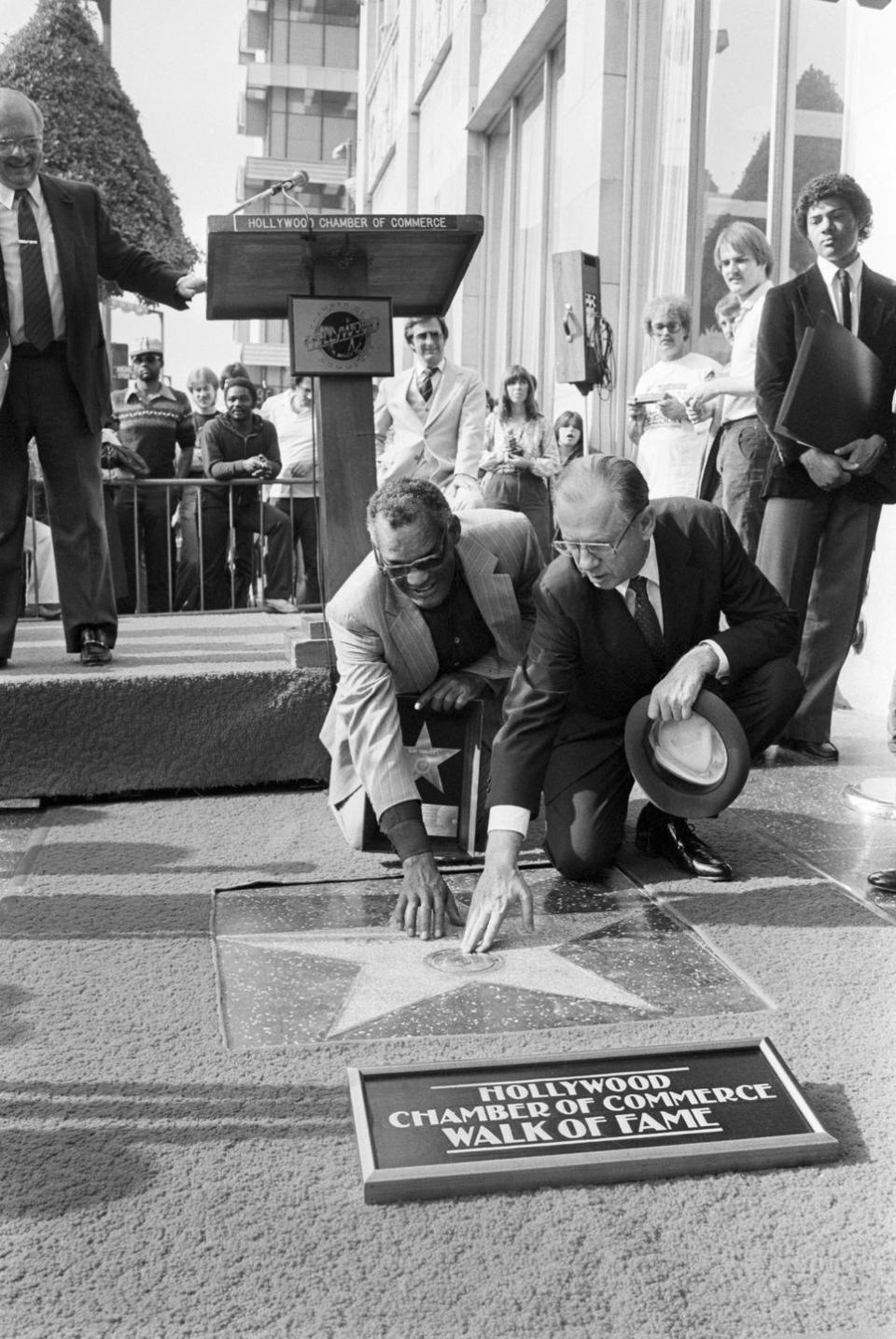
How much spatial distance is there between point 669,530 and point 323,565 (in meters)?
1.43

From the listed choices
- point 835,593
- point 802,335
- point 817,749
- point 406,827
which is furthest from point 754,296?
point 406,827

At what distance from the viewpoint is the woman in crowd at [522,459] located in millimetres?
7742

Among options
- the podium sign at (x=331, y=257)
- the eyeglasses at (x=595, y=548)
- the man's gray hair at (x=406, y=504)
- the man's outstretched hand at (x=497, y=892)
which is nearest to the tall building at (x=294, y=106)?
the podium sign at (x=331, y=257)

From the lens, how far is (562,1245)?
6.01ft

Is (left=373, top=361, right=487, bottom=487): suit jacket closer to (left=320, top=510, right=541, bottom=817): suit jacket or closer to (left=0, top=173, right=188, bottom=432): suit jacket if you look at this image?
(left=0, top=173, right=188, bottom=432): suit jacket

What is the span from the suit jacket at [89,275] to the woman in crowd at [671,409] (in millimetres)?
2210

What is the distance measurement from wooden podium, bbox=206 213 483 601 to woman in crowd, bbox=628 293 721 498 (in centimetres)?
161

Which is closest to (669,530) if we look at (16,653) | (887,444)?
(887,444)

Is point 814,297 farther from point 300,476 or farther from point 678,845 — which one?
point 300,476

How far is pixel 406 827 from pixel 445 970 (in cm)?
40

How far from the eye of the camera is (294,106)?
56.3ft

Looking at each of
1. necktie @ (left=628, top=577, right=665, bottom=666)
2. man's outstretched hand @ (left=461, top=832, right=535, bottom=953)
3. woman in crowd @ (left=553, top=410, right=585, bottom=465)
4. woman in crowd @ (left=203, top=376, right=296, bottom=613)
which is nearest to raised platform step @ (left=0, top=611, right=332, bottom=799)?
necktie @ (left=628, top=577, right=665, bottom=666)

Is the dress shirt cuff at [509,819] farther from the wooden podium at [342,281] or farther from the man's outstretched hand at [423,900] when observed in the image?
the wooden podium at [342,281]

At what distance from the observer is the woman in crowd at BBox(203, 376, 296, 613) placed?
7.71 m
